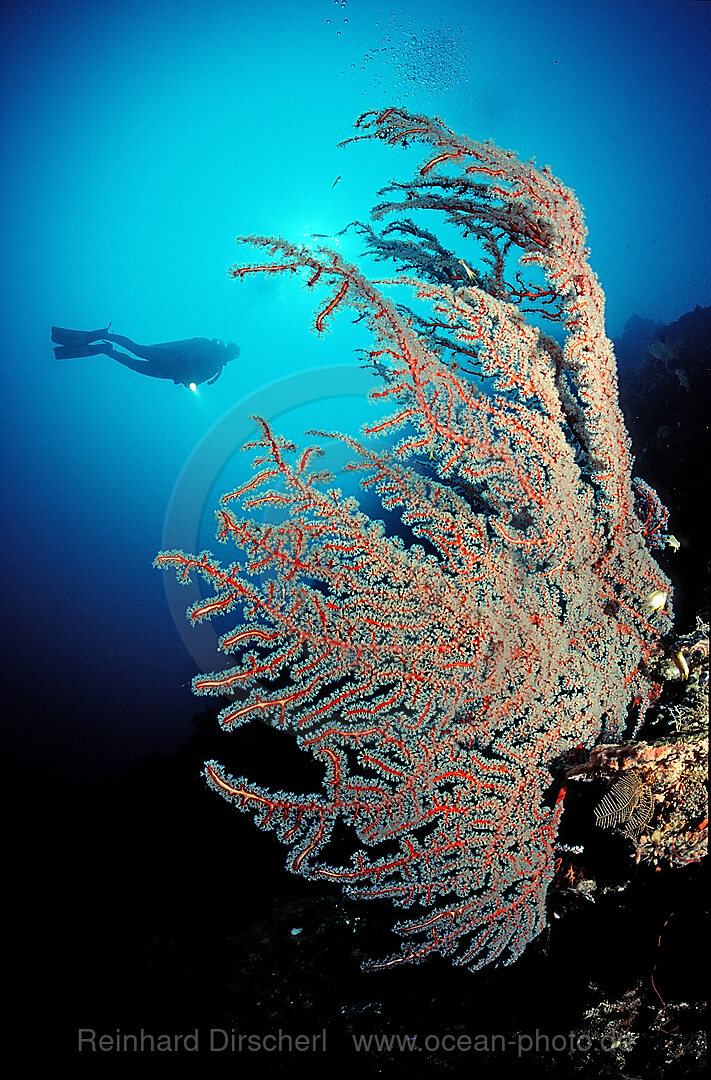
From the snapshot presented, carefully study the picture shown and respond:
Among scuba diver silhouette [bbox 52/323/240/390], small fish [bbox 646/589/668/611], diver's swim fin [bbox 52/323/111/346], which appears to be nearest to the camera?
small fish [bbox 646/589/668/611]

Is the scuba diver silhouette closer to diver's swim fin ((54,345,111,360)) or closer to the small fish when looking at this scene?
diver's swim fin ((54,345,111,360))

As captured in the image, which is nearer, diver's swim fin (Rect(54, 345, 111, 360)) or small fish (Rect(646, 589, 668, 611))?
small fish (Rect(646, 589, 668, 611))

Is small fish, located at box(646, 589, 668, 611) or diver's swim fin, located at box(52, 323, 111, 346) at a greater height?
diver's swim fin, located at box(52, 323, 111, 346)

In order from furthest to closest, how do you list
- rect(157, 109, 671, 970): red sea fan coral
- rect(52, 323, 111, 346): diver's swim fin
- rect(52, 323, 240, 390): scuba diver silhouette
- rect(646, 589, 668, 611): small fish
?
1. rect(52, 323, 240, 390): scuba diver silhouette
2. rect(52, 323, 111, 346): diver's swim fin
3. rect(646, 589, 668, 611): small fish
4. rect(157, 109, 671, 970): red sea fan coral

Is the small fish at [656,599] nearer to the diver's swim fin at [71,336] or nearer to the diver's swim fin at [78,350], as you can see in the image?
the diver's swim fin at [78,350]

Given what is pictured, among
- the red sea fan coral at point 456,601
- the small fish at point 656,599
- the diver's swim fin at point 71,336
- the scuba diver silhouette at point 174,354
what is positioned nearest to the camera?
the red sea fan coral at point 456,601

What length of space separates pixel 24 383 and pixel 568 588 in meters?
54.2

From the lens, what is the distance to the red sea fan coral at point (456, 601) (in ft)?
6.30

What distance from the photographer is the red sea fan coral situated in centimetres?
192

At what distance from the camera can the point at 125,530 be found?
39.2 m

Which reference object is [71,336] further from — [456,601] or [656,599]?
[656,599]

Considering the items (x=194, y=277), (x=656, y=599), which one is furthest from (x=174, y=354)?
(x=194, y=277)

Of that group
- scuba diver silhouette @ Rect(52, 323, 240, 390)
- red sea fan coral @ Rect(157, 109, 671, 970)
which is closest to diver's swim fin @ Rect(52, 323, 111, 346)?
scuba diver silhouette @ Rect(52, 323, 240, 390)

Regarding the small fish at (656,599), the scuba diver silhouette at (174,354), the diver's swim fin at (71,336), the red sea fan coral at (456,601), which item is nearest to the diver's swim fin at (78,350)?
the scuba diver silhouette at (174,354)
